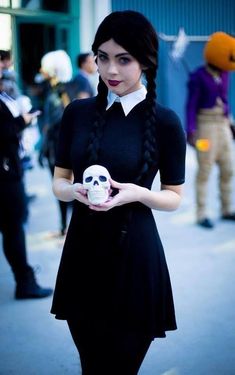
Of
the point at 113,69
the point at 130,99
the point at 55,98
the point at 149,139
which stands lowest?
the point at 55,98

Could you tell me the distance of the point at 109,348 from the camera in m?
1.67

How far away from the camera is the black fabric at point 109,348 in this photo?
5.43ft

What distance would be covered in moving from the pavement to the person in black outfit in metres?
0.18

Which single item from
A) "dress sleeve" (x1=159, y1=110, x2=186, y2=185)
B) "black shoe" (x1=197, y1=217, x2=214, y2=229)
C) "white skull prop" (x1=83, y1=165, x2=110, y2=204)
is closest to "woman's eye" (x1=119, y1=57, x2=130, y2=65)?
"dress sleeve" (x1=159, y1=110, x2=186, y2=185)

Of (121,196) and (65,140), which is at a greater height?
(65,140)

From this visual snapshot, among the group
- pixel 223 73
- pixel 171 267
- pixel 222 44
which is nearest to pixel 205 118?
pixel 223 73

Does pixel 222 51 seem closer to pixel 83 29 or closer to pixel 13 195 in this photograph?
pixel 13 195

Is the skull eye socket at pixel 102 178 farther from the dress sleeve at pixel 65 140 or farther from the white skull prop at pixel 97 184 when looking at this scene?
the dress sleeve at pixel 65 140

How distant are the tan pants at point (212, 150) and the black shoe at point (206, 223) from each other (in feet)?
0.13

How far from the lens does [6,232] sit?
118 inches

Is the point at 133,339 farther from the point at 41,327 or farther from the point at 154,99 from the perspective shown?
the point at 41,327

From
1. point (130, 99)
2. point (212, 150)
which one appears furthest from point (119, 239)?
point (212, 150)

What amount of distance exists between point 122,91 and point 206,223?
316cm

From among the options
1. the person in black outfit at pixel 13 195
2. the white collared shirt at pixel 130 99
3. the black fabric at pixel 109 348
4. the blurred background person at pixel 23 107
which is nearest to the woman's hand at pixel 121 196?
the white collared shirt at pixel 130 99
